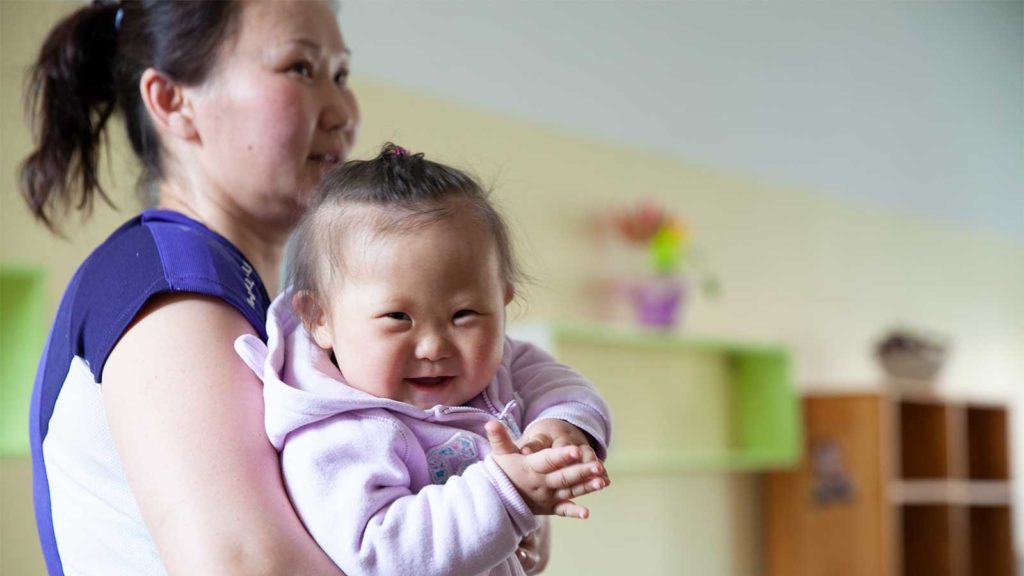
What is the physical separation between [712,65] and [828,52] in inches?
34.5

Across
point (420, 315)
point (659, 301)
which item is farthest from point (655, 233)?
point (420, 315)

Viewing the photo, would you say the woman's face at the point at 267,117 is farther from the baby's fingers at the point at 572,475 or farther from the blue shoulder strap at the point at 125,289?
the baby's fingers at the point at 572,475

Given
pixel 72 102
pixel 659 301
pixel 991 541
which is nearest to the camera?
pixel 72 102

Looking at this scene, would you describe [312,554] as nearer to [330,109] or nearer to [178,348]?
[178,348]

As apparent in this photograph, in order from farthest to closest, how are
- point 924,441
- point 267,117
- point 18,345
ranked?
point 924,441 < point 18,345 < point 267,117

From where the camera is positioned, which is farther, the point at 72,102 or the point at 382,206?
the point at 72,102

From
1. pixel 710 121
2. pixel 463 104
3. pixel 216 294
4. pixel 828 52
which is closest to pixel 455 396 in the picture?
pixel 216 294

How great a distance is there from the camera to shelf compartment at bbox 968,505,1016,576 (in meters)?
5.33

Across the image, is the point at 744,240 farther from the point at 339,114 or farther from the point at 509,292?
the point at 509,292

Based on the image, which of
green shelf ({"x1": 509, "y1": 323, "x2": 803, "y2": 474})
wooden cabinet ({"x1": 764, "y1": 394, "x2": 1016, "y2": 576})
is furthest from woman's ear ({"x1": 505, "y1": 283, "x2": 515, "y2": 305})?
wooden cabinet ({"x1": 764, "y1": 394, "x2": 1016, "y2": 576})

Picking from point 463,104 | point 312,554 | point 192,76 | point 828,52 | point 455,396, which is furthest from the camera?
point 828,52

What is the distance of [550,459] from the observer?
889mm

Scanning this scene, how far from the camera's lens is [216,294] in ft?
3.34

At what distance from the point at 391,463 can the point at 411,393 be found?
0.30 ft
